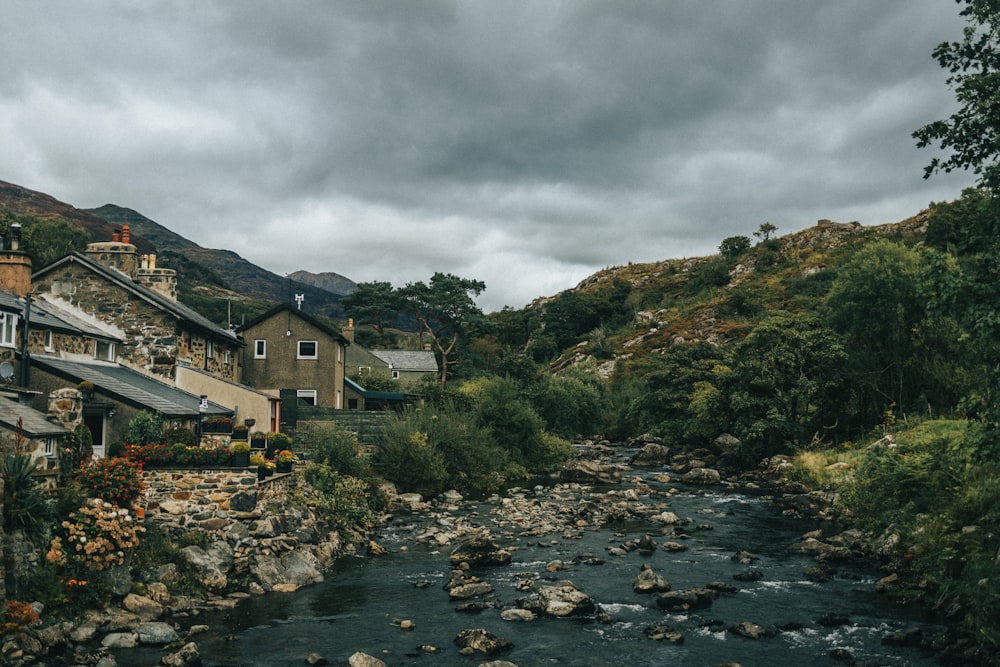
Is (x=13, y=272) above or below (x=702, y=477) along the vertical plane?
above

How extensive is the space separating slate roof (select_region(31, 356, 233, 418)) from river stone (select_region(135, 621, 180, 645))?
32.5ft

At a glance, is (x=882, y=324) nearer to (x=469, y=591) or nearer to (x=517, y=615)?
(x=469, y=591)

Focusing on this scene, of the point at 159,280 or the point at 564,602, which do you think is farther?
the point at 159,280

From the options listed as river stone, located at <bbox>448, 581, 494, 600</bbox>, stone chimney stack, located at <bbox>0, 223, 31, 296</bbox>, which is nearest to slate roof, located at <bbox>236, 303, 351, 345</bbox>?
stone chimney stack, located at <bbox>0, 223, 31, 296</bbox>

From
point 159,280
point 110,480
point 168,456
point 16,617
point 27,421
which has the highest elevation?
point 159,280

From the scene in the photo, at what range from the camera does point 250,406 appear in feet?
109

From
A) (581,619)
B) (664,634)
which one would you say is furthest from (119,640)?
(664,634)

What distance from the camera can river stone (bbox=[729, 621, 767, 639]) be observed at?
1510 cm

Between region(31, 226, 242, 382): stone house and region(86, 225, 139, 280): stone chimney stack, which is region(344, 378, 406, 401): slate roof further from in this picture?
region(31, 226, 242, 382): stone house

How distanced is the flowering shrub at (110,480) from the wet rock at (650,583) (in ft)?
47.7

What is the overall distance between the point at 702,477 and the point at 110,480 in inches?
1324

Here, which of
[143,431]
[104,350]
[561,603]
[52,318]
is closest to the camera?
[561,603]

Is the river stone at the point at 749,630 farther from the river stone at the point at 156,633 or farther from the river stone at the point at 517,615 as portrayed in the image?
the river stone at the point at 156,633

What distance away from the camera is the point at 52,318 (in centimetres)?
2575
